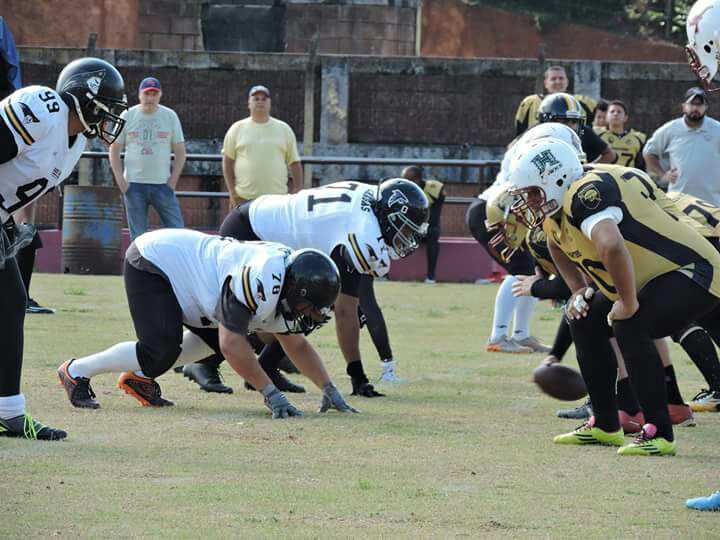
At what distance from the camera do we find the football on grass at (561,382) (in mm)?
7520

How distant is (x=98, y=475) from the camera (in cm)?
558

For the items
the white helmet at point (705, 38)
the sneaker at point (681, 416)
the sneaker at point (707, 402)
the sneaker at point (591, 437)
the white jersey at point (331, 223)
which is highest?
the white helmet at point (705, 38)

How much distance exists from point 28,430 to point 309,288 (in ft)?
4.70

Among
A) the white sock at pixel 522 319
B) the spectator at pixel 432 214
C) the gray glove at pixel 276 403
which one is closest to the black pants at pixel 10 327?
the gray glove at pixel 276 403

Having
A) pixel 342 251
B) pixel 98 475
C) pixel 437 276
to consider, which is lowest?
pixel 437 276

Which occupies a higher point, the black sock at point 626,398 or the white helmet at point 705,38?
the white helmet at point 705,38

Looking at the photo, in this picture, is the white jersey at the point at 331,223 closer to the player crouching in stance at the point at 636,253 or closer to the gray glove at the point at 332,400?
the gray glove at the point at 332,400

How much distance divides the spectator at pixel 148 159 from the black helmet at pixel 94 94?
23.1 feet

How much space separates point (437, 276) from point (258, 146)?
702cm

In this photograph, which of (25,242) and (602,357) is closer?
(25,242)

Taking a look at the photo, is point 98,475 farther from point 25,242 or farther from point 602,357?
point 602,357

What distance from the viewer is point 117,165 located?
1380cm

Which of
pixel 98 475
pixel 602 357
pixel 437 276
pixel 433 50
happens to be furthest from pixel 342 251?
pixel 433 50

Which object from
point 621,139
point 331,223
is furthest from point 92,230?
point 331,223
